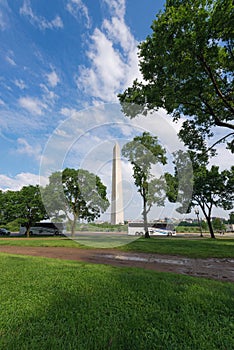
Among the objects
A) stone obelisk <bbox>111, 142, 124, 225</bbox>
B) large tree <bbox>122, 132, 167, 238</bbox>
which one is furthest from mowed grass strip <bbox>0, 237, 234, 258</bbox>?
stone obelisk <bbox>111, 142, 124, 225</bbox>

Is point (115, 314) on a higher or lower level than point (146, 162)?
lower

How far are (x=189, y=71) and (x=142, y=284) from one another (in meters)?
8.80

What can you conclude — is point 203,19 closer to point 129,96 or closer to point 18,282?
point 129,96

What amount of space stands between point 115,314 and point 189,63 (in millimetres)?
9346

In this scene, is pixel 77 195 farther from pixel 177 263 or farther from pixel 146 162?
pixel 177 263

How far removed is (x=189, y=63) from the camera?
8.66m

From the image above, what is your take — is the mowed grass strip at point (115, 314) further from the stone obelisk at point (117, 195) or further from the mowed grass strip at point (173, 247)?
the stone obelisk at point (117, 195)

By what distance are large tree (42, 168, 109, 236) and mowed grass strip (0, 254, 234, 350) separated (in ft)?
62.8

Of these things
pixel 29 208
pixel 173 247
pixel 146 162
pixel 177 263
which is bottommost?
pixel 177 263

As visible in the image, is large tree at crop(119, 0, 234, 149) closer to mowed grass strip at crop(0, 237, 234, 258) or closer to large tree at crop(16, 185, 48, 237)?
mowed grass strip at crop(0, 237, 234, 258)

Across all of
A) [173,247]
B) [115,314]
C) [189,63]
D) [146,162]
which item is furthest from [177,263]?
[146,162]

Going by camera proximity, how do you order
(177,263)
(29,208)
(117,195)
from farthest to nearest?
(29,208), (117,195), (177,263)

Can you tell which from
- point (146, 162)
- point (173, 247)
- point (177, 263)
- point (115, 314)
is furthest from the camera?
point (146, 162)

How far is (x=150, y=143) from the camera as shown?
24.6 metres
